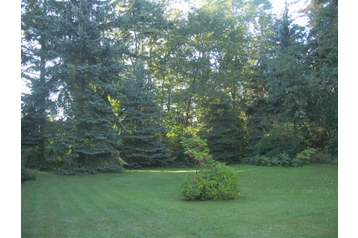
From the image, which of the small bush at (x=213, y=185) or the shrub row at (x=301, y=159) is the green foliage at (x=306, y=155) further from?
the small bush at (x=213, y=185)

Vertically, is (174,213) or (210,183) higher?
(210,183)

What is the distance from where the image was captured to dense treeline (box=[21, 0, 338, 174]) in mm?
15180

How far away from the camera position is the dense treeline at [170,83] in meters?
15.2

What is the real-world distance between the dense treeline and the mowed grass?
19.8 feet

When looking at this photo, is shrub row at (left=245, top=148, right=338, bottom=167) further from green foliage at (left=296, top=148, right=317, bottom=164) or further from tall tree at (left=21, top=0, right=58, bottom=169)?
tall tree at (left=21, top=0, right=58, bottom=169)

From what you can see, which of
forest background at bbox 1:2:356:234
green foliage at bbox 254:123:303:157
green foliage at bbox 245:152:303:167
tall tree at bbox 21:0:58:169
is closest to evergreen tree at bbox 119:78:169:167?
tall tree at bbox 21:0:58:169

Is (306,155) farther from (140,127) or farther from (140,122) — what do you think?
(140,122)

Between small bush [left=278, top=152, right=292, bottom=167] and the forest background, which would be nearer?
the forest background

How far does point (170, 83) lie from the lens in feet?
85.9

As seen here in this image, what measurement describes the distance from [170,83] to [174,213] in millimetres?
20388

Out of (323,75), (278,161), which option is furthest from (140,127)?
(323,75)

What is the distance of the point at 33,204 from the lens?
753cm

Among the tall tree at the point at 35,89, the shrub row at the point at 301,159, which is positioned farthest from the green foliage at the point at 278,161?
the tall tree at the point at 35,89
